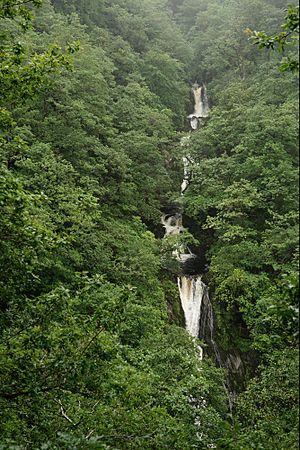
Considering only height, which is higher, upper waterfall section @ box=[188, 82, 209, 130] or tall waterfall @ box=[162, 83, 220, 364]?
upper waterfall section @ box=[188, 82, 209, 130]

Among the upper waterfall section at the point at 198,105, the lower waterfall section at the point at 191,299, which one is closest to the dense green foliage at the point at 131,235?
the lower waterfall section at the point at 191,299

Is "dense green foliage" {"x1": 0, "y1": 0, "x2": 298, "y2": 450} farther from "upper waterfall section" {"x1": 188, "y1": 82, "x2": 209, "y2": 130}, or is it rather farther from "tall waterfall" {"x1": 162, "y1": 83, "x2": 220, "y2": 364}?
"upper waterfall section" {"x1": 188, "y1": 82, "x2": 209, "y2": 130}

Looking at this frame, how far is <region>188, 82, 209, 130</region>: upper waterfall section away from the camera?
2866 centimetres

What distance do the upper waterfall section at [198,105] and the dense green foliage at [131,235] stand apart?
1.05 metres

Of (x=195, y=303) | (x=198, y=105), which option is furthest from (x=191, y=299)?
(x=198, y=105)

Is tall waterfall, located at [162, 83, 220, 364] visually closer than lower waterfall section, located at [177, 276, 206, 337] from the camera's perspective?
Yes

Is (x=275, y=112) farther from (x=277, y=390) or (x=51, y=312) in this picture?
(x=51, y=312)

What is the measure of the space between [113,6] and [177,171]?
1528 centimetres

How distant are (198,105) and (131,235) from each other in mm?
19733

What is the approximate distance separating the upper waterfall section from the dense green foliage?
105 centimetres

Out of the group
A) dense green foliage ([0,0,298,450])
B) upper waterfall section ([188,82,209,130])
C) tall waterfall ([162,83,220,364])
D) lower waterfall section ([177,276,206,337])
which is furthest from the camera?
upper waterfall section ([188,82,209,130])

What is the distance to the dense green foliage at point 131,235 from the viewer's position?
500cm

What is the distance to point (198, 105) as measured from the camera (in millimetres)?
31188

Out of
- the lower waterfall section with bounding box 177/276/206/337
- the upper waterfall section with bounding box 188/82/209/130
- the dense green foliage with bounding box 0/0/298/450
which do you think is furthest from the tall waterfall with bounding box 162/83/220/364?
the upper waterfall section with bounding box 188/82/209/130
